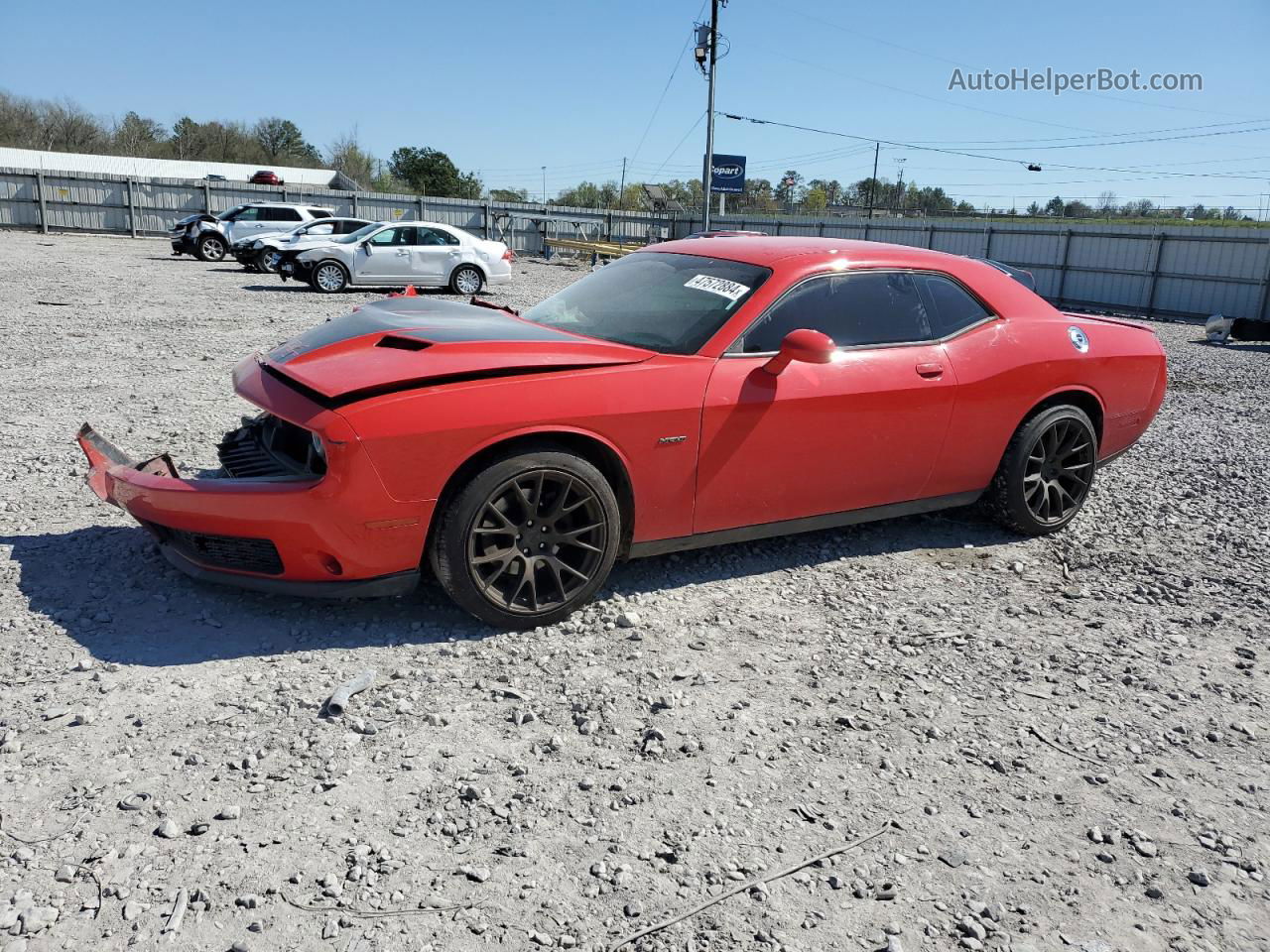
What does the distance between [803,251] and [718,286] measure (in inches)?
19.9

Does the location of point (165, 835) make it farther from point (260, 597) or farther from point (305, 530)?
point (260, 597)

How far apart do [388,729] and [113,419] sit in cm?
485

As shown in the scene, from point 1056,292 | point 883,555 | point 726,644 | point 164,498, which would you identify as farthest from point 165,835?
point 1056,292

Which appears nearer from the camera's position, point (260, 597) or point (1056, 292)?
point (260, 597)

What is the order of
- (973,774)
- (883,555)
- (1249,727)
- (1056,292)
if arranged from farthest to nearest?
1. (1056,292)
2. (883,555)
3. (1249,727)
4. (973,774)

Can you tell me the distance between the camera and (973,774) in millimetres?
2951

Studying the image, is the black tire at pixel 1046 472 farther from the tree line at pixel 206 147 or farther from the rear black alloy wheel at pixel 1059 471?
the tree line at pixel 206 147

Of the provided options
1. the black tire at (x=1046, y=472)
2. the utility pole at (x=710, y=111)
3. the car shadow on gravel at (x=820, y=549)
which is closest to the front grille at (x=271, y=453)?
the car shadow on gravel at (x=820, y=549)

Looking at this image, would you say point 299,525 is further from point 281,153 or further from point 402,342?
point 281,153

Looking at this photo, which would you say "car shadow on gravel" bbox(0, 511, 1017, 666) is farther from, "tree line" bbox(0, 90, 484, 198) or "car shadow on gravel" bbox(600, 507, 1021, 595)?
"tree line" bbox(0, 90, 484, 198)

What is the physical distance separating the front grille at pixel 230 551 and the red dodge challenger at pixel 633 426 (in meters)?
0.01

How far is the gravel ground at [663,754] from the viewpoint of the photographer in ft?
7.52

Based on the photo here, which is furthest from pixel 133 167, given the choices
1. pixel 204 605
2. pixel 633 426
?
pixel 633 426

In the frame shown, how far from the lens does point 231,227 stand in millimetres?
25297
